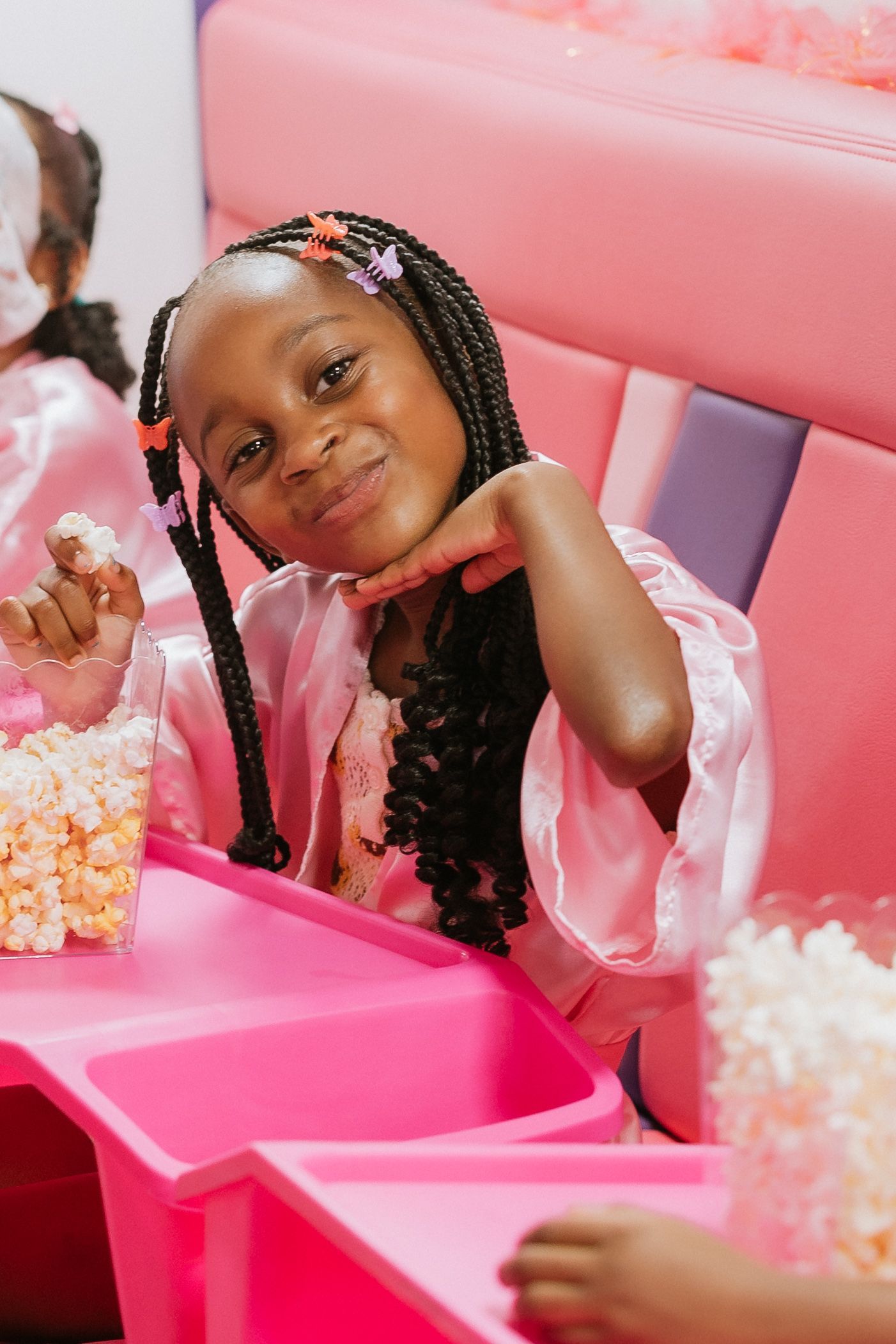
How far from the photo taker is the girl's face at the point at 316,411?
2.62ft

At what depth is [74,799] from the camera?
75 centimetres

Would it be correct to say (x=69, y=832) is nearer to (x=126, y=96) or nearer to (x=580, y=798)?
(x=580, y=798)

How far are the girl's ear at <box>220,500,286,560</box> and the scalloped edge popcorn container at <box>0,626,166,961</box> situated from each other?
0.13 m

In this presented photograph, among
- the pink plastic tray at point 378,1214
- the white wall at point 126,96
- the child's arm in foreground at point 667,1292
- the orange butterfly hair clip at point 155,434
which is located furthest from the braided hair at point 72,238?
the child's arm in foreground at point 667,1292

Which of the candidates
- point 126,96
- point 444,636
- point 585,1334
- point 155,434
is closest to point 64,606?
point 155,434

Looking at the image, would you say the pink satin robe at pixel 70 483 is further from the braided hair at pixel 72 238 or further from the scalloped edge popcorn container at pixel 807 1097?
the scalloped edge popcorn container at pixel 807 1097

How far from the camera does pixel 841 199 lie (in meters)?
0.94

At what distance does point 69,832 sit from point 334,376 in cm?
29

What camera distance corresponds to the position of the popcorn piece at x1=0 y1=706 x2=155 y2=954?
734 millimetres

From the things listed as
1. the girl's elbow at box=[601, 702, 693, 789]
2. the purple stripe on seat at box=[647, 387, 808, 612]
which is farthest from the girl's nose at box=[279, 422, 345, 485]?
the purple stripe on seat at box=[647, 387, 808, 612]

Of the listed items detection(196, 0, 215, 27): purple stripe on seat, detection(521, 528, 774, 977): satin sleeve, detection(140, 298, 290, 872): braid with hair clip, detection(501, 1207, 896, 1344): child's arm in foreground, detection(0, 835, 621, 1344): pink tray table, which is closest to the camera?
detection(501, 1207, 896, 1344): child's arm in foreground

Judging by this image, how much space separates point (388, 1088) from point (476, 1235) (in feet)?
0.67

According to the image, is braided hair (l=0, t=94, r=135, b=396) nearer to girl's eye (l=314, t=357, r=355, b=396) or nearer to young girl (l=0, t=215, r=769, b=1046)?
young girl (l=0, t=215, r=769, b=1046)

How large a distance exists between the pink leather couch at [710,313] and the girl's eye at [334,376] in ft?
1.14
